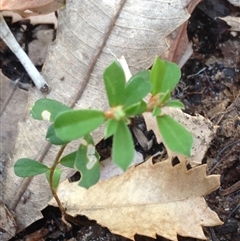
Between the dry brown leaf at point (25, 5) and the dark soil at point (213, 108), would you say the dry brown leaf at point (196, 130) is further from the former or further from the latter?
the dry brown leaf at point (25, 5)

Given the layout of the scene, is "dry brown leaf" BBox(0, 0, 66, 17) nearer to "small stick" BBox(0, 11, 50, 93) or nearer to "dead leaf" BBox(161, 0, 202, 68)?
"small stick" BBox(0, 11, 50, 93)

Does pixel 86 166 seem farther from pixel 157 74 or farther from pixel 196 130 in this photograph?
pixel 196 130

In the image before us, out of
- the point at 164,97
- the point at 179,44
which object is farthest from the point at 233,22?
the point at 164,97

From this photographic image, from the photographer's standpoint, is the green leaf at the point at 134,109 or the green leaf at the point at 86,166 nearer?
the green leaf at the point at 134,109

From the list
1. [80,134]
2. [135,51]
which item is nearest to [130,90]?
[80,134]

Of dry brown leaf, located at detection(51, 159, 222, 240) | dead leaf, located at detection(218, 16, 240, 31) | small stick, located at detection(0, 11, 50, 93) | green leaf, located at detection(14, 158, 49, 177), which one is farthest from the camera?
dead leaf, located at detection(218, 16, 240, 31)

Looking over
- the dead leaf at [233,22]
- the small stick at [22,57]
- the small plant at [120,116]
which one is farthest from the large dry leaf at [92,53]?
the small plant at [120,116]

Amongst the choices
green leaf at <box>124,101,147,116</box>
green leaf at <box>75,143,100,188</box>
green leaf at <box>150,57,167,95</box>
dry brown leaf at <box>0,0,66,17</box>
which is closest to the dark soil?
dry brown leaf at <box>0,0,66,17</box>
